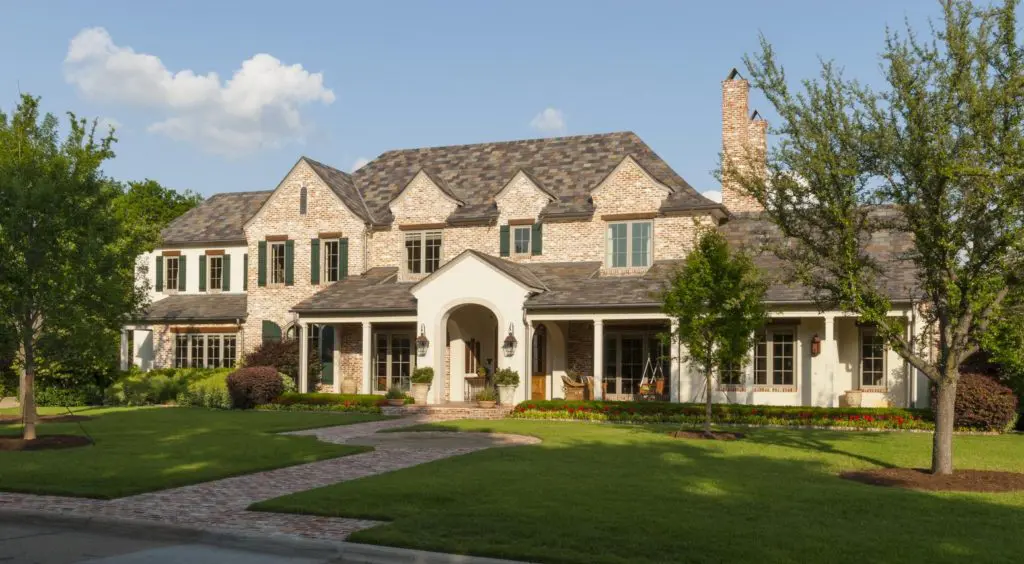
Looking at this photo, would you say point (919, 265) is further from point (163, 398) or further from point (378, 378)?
point (163, 398)

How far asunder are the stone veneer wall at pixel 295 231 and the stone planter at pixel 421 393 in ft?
22.0

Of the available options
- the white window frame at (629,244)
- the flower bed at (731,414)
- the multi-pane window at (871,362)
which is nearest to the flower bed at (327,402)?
the flower bed at (731,414)

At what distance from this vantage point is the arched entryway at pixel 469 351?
3053 cm

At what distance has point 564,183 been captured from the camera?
1299 inches

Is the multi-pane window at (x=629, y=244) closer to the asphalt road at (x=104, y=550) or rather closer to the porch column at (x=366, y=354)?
the porch column at (x=366, y=354)

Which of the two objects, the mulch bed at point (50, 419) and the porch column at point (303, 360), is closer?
the mulch bed at point (50, 419)

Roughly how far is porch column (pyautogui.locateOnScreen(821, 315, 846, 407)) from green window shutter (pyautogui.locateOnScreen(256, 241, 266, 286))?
64.1ft

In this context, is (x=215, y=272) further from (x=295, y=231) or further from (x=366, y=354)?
(x=366, y=354)

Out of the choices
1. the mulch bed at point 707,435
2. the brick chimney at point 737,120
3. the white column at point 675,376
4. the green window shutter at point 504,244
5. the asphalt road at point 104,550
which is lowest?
the mulch bed at point 707,435

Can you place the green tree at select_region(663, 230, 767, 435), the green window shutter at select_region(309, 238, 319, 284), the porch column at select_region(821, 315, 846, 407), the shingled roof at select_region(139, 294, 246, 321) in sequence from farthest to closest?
Result: the shingled roof at select_region(139, 294, 246, 321), the green window shutter at select_region(309, 238, 319, 284), the porch column at select_region(821, 315, 846, 407), the green tree at select_region(663, 230, 767, 435)

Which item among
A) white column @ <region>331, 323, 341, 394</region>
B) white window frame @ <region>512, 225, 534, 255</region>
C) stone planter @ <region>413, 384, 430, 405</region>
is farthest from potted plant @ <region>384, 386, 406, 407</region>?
white window frame @ <region>512, 225, 534, 255</region>

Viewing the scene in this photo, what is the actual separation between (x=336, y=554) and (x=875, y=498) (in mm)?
6757

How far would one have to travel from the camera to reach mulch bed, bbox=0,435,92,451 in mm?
17359

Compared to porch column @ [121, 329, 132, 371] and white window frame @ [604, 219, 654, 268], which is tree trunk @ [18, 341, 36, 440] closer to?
porch column @ [121, 329, 132, 371]
